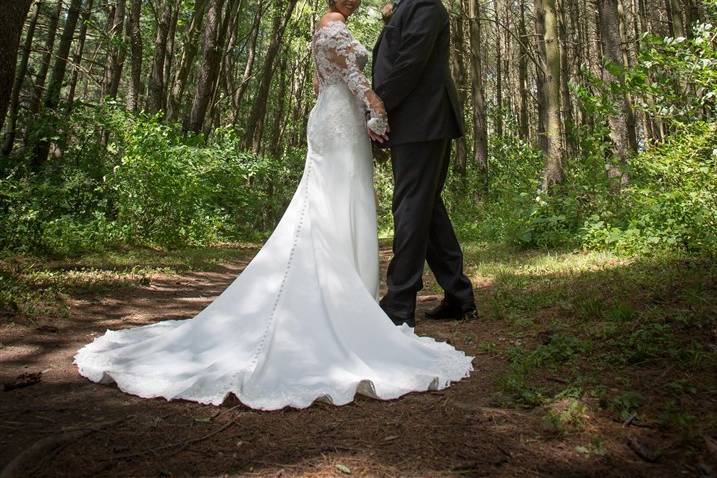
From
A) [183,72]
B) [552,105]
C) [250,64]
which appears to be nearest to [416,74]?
[552,105]

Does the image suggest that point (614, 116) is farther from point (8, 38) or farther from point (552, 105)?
point (8, 38)

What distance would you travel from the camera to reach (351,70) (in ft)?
14.1

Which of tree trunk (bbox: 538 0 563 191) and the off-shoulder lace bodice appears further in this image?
tree trunk (bbox: 538 0 563 191)

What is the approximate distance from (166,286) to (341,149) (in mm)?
3697

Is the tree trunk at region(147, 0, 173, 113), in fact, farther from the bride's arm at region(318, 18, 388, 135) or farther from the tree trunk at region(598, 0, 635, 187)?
the bride's arm at region(318, 18, 388, 135)

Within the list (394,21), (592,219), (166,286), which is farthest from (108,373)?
(592,219)

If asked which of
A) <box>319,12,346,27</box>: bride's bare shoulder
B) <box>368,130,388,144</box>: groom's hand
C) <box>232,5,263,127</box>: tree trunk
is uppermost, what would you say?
<box>232,5,263,127</box>: tree trunk

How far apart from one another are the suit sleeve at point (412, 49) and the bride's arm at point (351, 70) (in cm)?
22

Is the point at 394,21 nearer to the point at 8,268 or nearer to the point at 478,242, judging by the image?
the point at 8,268

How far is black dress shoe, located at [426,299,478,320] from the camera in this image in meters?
4.98

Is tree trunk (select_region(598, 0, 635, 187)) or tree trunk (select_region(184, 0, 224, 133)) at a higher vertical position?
tree trunk (select_region(184, 0, 224, 133))

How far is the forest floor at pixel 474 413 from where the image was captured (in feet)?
7.30

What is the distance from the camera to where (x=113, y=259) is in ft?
27.2

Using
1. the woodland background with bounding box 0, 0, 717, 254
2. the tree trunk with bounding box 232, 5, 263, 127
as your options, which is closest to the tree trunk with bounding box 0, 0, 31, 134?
the woodland background with bounding box 0, 0, 717, 254
